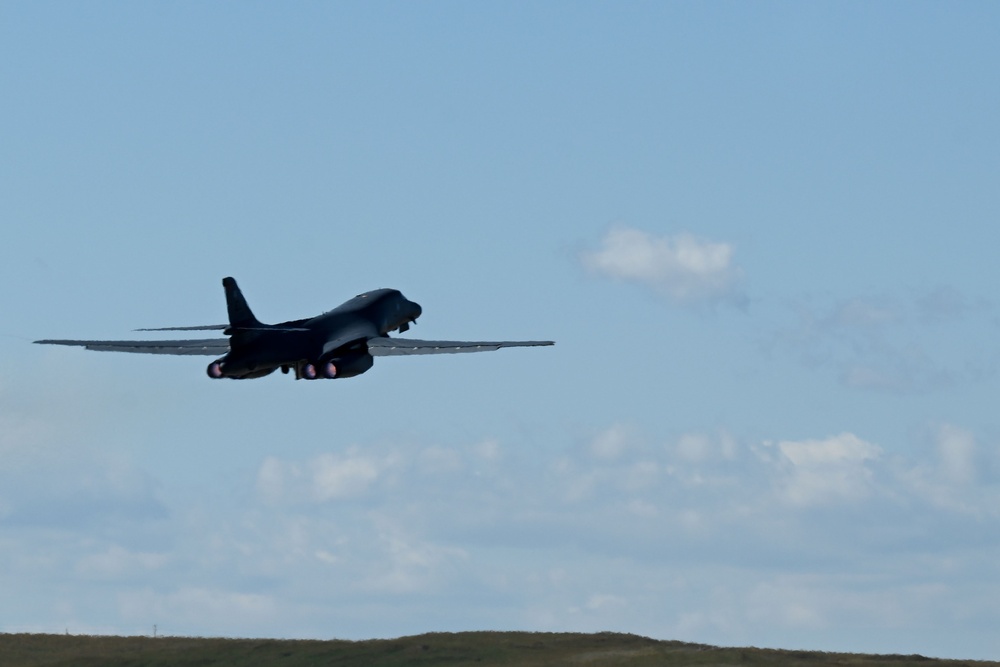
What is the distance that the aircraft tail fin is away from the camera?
8150 centimetres

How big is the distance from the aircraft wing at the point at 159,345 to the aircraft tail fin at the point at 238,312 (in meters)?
2.76

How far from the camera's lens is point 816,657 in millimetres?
89688

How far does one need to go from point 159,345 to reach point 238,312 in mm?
6339

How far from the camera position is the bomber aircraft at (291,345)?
81562 millimetres

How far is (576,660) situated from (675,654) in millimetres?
5483

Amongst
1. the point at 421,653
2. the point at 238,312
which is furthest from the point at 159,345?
the point at 421,653

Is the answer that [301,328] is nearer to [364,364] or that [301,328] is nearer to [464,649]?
[364,364]

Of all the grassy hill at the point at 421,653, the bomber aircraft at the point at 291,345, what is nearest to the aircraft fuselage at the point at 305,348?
the bomber aircraft at the point at 291,345

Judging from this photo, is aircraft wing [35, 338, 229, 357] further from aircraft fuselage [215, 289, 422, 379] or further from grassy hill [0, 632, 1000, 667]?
grassy hill [0, 632, 1000, 667]

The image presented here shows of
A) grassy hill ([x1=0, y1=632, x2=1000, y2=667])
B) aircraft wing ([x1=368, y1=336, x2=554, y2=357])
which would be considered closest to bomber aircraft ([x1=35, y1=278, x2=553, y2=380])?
aircraft wing ([x1=368, y1=336, x2=554, y2=357])

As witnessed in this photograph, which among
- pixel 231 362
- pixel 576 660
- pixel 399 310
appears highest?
pixel 399 310

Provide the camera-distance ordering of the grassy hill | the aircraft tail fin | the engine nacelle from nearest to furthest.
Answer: the aircraft tail fin
the engine nacelle
the grassy hill

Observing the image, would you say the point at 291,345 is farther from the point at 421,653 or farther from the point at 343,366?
the point at 421,653

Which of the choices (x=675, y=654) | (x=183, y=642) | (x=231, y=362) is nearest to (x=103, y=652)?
(x=183, y=642)
